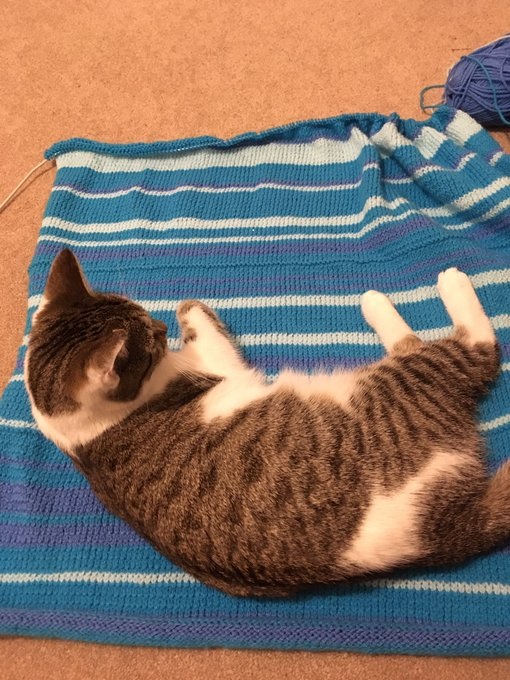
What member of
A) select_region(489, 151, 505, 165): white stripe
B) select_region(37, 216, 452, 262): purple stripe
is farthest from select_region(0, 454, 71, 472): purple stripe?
select_region(489, 151, 505, 165): white stripe

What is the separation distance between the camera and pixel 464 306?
3.85 feet

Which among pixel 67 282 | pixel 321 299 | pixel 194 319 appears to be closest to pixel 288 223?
pixel 321 299

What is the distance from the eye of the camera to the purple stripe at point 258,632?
1044 millimetres

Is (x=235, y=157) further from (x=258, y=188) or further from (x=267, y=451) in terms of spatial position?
(x=267, y=451)

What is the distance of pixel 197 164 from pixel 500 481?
1.06 meters

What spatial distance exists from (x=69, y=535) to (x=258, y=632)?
1.41ft

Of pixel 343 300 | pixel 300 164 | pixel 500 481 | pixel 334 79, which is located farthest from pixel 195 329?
pixel 334 79

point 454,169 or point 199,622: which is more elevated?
point 454,169

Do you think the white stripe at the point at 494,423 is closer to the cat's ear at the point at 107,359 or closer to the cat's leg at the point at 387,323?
the cat's leg at the point at 387,323

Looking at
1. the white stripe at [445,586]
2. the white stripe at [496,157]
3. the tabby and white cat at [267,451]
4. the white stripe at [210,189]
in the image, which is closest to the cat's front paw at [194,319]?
the tabby and white cat at [267,451]

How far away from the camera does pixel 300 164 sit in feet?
4.82

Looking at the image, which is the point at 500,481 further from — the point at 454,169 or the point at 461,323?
the point at 454,169

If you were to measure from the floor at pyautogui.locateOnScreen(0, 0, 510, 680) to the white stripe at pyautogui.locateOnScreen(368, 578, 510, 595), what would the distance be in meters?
1.07

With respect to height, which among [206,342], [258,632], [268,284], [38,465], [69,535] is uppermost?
[268,284]
